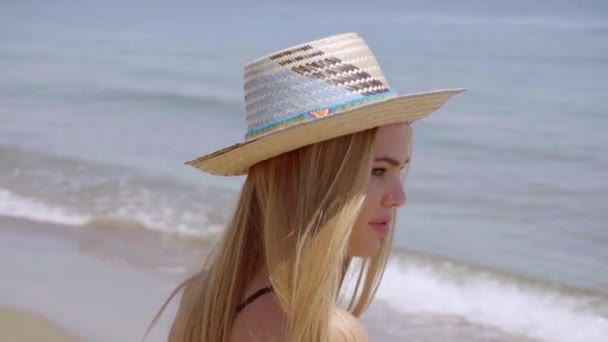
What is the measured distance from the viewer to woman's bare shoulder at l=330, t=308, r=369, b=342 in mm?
1881

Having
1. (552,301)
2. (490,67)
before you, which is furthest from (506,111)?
(552,301)

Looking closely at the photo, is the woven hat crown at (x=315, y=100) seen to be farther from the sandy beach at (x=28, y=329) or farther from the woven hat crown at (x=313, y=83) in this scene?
the sandy beach at (x=28, y=329)

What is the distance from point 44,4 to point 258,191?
33.9 meters

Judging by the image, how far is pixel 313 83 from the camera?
6.58 ft

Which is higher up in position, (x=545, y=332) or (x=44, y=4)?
(x=545, y=332)

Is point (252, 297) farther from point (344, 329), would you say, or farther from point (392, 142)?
point (392, 142)

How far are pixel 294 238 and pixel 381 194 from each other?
21cm

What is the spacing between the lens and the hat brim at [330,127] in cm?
191

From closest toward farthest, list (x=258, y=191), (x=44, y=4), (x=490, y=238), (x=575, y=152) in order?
(x=258, y=191)
(x=490, y=238)
(x=575, y=152)
(x=44, y=4)

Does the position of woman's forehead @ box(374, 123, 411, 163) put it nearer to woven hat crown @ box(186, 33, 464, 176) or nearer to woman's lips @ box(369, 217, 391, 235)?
woven hat crown @ box(186, 33, 464, 176)

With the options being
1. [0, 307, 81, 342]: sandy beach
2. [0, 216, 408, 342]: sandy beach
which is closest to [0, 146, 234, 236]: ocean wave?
[0, 216, 408, 342]: sandy beach

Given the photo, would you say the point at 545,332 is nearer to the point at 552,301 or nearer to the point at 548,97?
the point at 552,301

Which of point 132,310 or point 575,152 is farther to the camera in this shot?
point 575,152

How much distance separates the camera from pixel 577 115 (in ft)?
40.5
